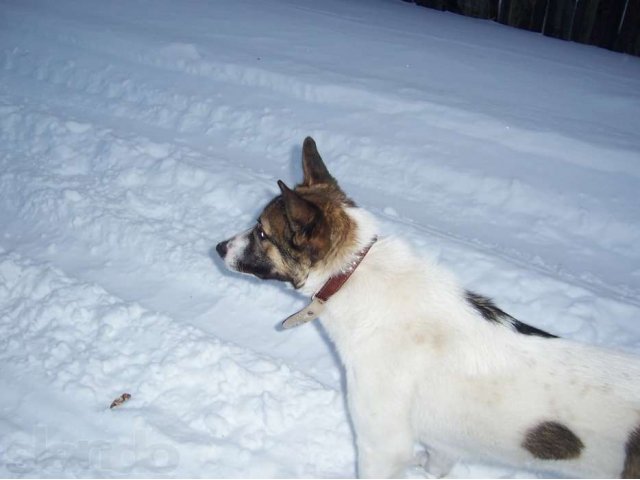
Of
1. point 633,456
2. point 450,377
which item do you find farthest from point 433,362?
point 633,456

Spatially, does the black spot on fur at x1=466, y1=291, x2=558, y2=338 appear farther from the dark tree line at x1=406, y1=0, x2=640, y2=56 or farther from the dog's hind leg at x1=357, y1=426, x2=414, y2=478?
the dark tree line at x1=406, y1=0, x2=640, y2=56

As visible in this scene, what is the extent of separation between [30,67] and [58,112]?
173 cm

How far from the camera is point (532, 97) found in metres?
7.04

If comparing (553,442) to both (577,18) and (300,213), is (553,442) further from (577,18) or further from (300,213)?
(577,18)

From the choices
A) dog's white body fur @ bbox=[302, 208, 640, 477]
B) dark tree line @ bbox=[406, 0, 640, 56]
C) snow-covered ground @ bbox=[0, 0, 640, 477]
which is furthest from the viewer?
dark tree line @ bbox=[406, 0, 640, 56]

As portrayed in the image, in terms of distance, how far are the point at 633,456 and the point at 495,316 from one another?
89cm

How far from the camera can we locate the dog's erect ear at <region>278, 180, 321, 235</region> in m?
2.53

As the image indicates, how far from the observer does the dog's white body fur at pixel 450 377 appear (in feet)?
7.62

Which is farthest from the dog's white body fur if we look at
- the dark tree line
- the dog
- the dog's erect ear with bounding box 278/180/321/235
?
the dark tree line

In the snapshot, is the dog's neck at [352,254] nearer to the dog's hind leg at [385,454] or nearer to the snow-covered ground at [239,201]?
the dog's hind leg at [385,454]

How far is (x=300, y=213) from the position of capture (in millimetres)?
2623

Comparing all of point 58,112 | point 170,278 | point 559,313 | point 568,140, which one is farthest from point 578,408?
point 58,112

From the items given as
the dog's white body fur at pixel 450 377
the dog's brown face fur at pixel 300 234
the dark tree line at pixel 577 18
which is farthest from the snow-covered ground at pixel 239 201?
the dog's brown face fur at pixel 300 234

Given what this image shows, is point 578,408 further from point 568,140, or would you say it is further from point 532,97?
point 532,97
